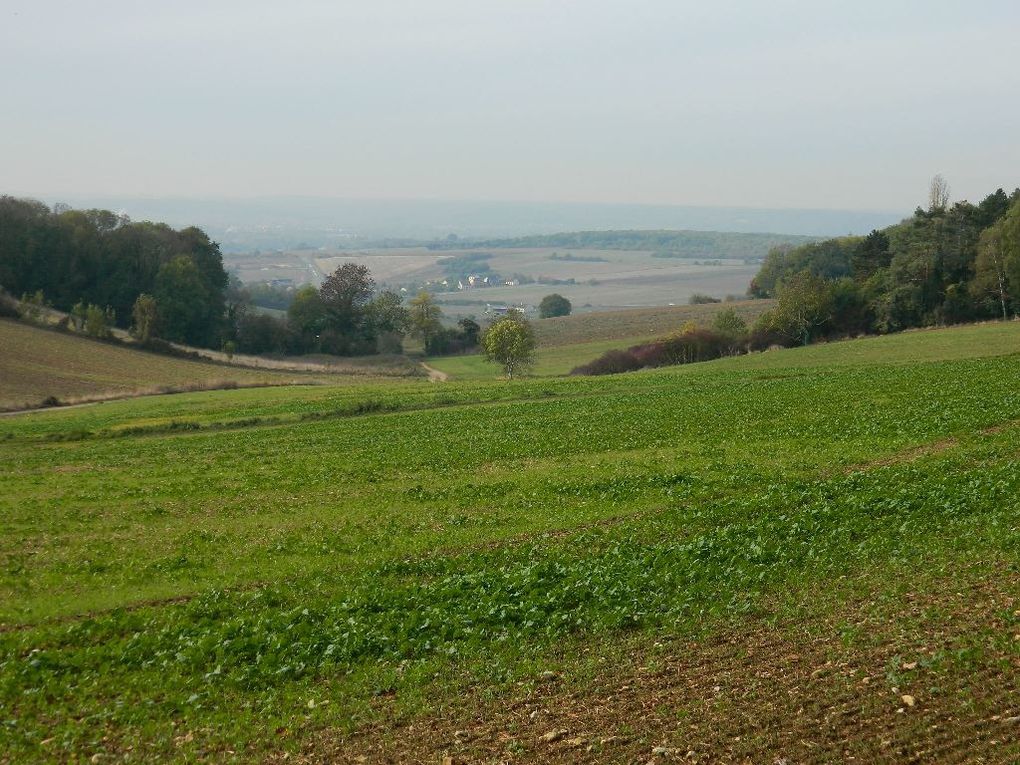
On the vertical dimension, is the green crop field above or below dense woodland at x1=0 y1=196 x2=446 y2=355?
below

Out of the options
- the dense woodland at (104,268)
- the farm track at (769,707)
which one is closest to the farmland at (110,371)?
the dense woodland at (104,268)

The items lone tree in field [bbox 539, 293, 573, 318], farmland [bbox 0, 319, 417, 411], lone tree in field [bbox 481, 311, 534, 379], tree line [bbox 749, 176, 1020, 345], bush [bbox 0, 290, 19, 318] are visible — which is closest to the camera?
farmland [bbox 0, 319, 417, 411]

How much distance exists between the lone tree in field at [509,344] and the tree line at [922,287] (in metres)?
22.0

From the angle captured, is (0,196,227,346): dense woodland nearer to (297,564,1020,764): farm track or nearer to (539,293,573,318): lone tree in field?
(539,293,573,318): lone tree in field

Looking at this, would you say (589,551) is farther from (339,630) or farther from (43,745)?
(43,745)

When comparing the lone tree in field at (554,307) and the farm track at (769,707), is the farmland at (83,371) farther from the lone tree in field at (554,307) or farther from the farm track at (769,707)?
the lone tree in field at (554,307)

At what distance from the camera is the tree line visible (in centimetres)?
8069

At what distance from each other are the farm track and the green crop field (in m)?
0.04

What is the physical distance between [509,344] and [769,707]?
74113mm

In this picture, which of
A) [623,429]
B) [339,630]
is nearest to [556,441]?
[623,429]

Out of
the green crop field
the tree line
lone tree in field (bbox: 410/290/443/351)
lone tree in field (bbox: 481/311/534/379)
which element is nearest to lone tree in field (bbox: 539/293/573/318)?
lone tree in field (bbox: 410/290/443/351)

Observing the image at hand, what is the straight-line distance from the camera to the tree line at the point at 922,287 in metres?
80.7

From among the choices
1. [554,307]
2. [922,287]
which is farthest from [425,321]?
[922,287]

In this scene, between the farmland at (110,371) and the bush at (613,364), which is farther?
the bush at (613,364)
